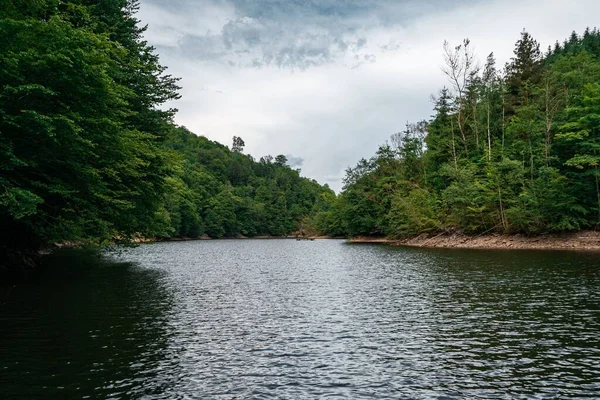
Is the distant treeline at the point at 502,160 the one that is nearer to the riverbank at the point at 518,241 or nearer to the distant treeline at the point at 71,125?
the riverbank at the point at 518,241

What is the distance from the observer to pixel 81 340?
15.6 metres

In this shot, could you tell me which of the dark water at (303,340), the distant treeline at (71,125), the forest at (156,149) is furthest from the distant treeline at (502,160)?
the distant treeline at (71,125)

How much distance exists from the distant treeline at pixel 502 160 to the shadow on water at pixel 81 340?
5650cm

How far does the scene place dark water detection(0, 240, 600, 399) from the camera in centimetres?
1152

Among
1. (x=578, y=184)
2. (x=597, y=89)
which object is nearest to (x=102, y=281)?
(x=578, y=184)

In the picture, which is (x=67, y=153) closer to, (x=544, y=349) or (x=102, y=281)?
(x=102, y=281)

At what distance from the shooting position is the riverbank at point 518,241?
192ft

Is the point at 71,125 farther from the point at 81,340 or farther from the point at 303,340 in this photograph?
the point at 303,340

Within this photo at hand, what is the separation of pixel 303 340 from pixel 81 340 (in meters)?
8.23

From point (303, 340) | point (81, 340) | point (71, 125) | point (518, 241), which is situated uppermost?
point (71, 125)


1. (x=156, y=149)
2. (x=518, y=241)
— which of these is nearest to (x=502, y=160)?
(x=518, y=241)

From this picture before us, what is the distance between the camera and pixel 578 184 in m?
59.1

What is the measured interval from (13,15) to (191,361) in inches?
852

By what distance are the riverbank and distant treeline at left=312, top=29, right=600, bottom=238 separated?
1303mm
